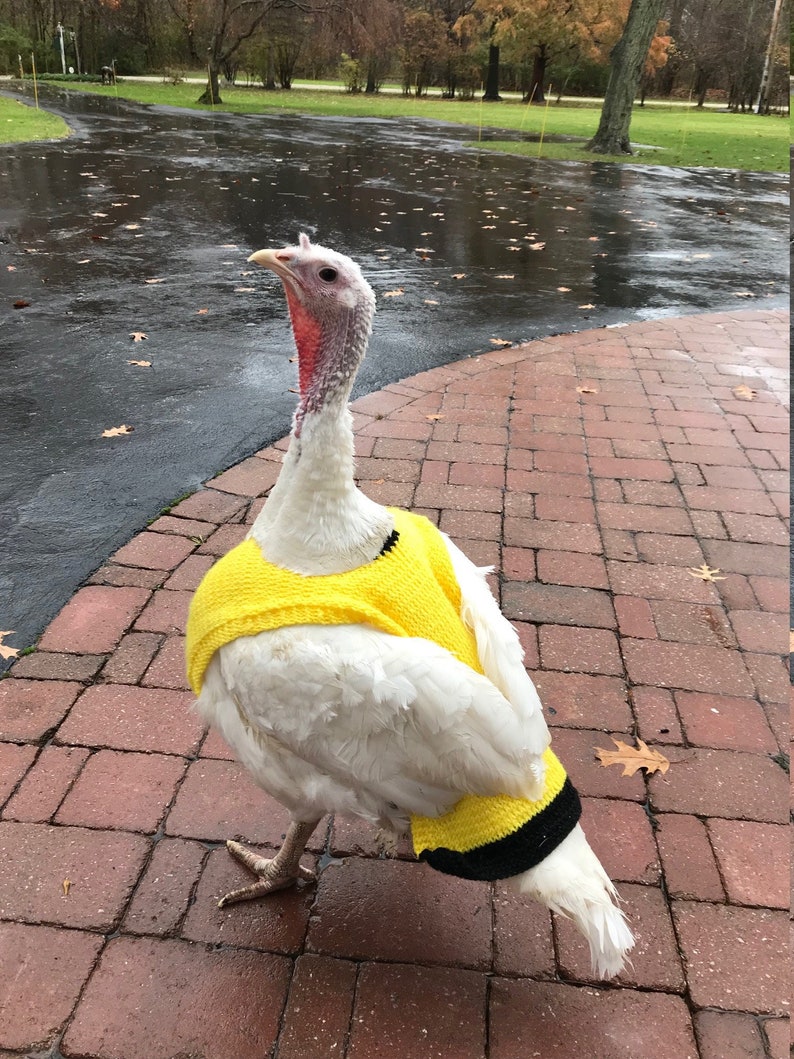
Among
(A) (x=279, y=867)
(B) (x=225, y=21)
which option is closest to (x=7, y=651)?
(A) (x=279, y=867)

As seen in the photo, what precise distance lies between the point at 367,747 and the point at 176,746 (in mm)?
1146

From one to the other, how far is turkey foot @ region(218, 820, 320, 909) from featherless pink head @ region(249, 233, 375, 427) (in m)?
1.22

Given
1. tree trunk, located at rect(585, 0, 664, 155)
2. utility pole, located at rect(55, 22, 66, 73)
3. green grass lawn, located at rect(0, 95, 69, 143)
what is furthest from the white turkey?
utility pole, located at rect(55, 22, 66, 73)

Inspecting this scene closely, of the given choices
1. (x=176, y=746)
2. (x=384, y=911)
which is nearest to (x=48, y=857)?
(x=176, y=746)

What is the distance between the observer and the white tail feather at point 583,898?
67.2 inches

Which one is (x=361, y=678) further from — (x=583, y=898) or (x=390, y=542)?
(x=583, y=898)

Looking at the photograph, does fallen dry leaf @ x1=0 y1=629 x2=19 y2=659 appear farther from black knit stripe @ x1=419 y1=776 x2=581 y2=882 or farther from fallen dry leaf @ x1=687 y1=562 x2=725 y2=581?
fallen dry leaf @ x1=687 y1=562 x2=725 y2=581

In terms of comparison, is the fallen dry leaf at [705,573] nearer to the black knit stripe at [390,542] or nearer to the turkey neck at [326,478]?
the black knit stripe at [390,542]

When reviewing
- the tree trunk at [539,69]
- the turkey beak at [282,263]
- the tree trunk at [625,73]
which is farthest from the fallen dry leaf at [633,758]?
the tree trunk at [539,69]

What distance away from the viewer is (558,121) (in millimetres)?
28266

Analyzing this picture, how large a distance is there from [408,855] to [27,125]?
20398 mm

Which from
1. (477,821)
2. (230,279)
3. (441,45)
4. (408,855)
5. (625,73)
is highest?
(441,45)

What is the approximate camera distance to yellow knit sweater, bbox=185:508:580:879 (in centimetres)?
174

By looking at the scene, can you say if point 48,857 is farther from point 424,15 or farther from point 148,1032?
point 424,15
